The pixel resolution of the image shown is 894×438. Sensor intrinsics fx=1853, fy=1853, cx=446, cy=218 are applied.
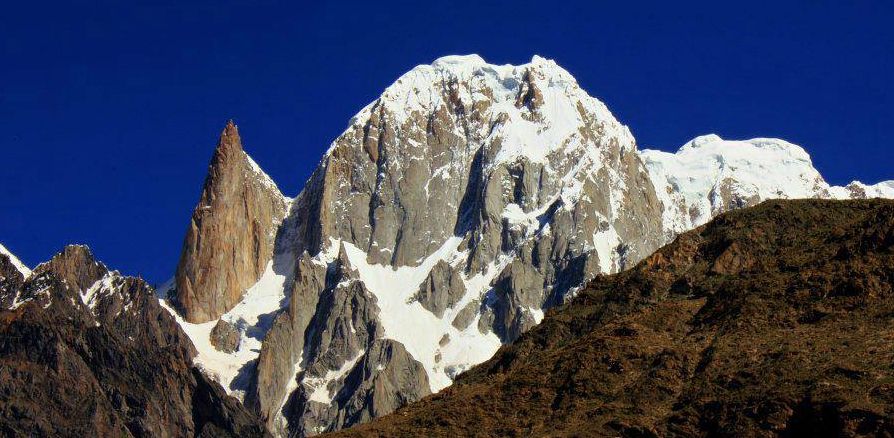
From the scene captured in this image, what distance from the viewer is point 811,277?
72.4 meters

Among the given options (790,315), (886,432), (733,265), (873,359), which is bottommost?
(886,432)

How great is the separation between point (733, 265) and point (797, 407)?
18321 mm

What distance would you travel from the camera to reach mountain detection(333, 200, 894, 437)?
62250 mm

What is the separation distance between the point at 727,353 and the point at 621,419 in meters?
5.86

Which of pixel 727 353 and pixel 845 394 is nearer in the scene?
pixel 845 394

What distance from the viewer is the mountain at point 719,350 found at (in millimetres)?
62250

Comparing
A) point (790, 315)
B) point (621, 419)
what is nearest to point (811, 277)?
point (790, 315)

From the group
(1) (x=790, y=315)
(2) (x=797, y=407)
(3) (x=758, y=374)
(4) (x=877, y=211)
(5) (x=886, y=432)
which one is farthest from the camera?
(4) (x=877, y=211)

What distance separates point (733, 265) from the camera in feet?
259

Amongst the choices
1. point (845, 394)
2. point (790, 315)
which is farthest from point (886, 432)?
point (790, 315)

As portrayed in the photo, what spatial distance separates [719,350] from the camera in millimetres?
68688

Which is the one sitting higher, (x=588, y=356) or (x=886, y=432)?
(x=588, y=356)

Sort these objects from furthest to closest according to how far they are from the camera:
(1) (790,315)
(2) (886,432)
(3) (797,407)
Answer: (1) (790,315)
(3) (797,407)
(2) (886,432)

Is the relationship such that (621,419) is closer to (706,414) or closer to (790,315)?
(706,414)
